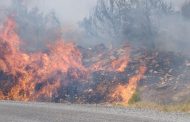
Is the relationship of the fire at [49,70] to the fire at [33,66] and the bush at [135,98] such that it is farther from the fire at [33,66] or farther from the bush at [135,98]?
the bush at [135,98]

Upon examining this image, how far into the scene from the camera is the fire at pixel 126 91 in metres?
32.9

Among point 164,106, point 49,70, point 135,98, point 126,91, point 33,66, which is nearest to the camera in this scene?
point 164,106

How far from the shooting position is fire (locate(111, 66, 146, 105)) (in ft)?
108

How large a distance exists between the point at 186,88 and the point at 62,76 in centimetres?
1204

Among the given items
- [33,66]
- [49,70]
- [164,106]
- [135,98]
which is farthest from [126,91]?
[33,66]

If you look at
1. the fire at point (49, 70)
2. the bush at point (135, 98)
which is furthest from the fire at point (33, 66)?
the bush at point (135, 98)

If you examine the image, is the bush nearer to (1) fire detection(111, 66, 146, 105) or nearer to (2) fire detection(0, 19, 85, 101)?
(1) fire detection(111, 66, 146, 105)

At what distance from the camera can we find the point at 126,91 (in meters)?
33.9

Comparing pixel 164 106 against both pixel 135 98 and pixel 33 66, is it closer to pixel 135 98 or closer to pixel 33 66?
pixel 135 98

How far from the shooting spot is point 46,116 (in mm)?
21375

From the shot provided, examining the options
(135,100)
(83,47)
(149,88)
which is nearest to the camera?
(135,100)

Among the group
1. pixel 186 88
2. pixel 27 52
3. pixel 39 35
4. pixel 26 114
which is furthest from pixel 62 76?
pixel 26 114

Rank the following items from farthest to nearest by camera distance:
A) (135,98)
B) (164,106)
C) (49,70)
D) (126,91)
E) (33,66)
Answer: (49,70) < (33,66) < (126,91) < (135,98) < (164,106)

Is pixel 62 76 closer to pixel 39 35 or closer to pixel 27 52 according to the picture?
pixel 27 52
